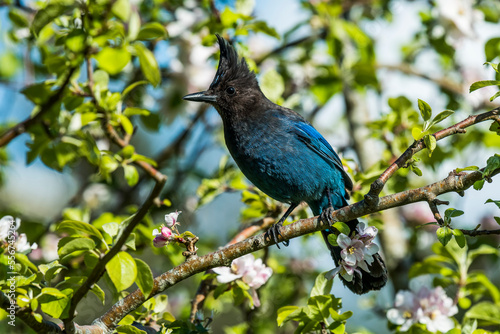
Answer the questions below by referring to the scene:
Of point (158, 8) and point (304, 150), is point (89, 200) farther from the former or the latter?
point (304, 150)

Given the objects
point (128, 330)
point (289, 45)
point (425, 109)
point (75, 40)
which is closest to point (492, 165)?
point (425, 109)

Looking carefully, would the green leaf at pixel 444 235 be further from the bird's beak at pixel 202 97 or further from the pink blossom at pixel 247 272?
the bird's beak at pixel 202 97

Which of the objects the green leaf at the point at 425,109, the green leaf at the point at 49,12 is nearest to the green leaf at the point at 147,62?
the green leaf at the point at 49,12

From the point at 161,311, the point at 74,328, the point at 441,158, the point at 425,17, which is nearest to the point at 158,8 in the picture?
the point at 425,17

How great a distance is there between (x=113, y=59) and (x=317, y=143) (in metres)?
1.52

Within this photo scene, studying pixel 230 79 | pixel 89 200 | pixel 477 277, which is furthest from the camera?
pixel 89 200

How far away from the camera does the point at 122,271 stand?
8.31 ft

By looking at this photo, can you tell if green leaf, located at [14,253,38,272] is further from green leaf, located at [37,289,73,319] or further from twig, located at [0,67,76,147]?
twig, located at [0,67,76,147]

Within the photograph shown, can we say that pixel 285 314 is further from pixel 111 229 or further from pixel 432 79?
pixel 432 79

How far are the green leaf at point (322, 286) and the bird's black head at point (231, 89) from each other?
165 cm

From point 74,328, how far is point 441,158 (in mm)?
3092

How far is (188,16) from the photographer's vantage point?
16.4ft

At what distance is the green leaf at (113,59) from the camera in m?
Answer: 3.16

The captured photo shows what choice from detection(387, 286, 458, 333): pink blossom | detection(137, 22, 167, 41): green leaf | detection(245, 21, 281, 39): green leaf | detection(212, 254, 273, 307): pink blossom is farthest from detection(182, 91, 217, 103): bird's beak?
detection(387, 286, 458, 333): pink blossom
